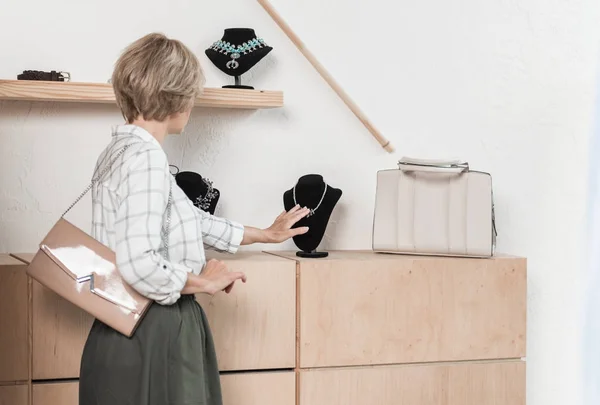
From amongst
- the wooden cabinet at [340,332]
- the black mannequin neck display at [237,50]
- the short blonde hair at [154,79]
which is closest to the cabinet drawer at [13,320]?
the wooden cabinet at [340,332]

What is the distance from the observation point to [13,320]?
217 cm

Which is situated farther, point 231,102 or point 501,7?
point 501,7

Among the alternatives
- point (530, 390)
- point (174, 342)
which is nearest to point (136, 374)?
point (174, 342)

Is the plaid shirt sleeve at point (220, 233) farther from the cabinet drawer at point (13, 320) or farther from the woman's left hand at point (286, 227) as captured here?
the cabinet drawer at point (13, 320)

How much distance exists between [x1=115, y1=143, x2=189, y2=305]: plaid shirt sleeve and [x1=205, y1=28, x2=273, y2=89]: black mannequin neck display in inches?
28.6

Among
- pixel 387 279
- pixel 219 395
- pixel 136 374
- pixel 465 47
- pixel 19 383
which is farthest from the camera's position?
pixel 465 47

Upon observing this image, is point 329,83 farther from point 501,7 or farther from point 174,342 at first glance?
point 174,342

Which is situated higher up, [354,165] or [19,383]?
[354,165]

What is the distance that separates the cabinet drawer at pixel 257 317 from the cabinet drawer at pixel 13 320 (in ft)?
1.51

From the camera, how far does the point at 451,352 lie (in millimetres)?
2432

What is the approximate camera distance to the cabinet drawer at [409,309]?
2.34 metres

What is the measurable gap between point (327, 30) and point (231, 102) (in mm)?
455

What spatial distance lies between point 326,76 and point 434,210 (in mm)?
541

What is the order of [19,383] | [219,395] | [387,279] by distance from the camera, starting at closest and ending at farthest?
[219,395] < [19,383] < [387,279]
